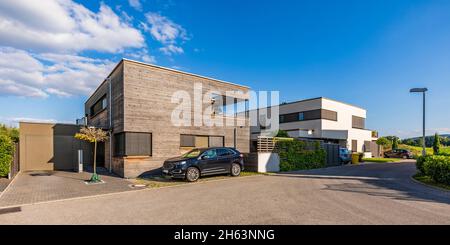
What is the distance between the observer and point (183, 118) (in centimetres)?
1587

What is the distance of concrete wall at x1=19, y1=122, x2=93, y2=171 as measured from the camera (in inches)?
672

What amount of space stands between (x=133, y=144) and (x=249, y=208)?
9201mm

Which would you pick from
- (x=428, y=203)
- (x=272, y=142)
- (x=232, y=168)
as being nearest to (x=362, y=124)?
(x=272, y=142)

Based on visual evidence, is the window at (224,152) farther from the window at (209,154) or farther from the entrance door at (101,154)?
the entrance door at (101,154)

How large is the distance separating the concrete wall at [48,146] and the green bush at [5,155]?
5114 mm

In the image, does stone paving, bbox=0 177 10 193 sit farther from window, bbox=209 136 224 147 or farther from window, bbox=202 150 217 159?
window, bbox=209 136 224 147

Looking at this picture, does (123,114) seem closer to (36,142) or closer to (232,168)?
(232,168)

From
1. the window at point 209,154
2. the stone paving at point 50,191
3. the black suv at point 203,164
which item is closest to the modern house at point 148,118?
the black suv at point 203,164

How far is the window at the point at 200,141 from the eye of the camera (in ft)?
52.4

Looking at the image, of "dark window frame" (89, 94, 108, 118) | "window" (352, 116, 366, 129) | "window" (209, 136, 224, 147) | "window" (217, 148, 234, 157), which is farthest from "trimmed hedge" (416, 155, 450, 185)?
"window" (352, 116, 366, 129)

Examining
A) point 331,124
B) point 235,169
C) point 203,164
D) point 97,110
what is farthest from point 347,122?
point 97,110

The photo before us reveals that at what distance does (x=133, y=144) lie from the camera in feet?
45.5

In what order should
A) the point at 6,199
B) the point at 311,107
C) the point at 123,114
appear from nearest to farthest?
1. the point at 6,199
2. the point at 123,114
3. the point at 311,107
